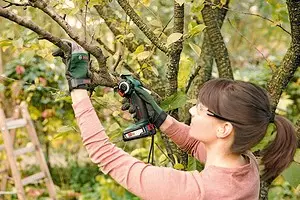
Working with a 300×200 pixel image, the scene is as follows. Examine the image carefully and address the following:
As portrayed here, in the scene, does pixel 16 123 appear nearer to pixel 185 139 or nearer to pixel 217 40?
pixel 217 40

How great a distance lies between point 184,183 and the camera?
4.09 ft

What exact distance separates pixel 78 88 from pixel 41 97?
4095mm

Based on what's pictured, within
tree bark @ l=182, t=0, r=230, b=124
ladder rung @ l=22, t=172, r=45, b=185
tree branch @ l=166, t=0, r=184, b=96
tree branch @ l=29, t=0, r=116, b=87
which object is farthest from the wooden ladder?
tree branch @ l=29, t=0, r=116, b=87

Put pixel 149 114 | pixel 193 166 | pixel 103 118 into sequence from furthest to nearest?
pixel 103 118, pixel 193 166, pixel 149 114

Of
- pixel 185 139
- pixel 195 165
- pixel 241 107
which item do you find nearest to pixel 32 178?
pixel 195 165

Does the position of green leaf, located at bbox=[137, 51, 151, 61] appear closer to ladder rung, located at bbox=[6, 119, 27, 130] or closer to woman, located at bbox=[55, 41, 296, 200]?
woman, located at bbox=[55, 41, 296, 200]

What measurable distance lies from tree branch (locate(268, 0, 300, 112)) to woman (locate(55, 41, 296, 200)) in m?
0.29

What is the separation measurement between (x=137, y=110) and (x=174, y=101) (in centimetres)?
34

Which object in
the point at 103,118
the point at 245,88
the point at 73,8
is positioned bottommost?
the point at 103,118

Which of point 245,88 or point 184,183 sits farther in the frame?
point 245,88

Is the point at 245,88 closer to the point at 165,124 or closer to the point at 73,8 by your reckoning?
the point at 165,124

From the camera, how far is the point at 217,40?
6.92 feet

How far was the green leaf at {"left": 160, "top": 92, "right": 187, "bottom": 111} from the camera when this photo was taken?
174 cm

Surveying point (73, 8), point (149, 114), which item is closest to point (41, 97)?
point (73, 8)
